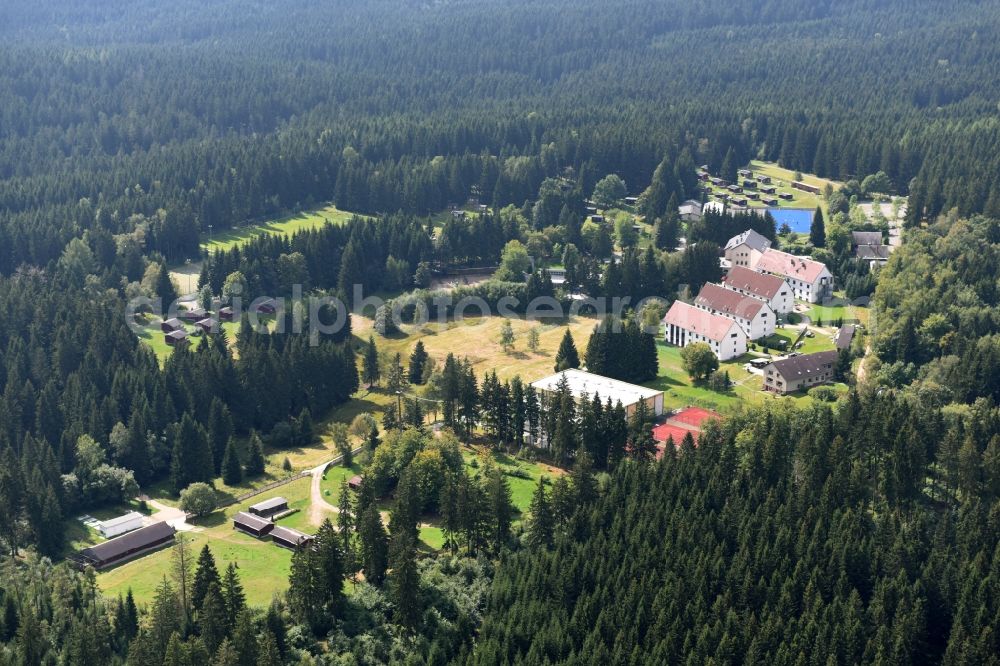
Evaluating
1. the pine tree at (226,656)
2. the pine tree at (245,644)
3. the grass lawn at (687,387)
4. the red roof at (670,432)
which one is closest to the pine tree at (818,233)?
the grass lawn at (687,387)

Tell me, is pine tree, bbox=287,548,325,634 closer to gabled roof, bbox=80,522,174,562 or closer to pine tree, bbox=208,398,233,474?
gabled roof, bbox=80,522,174,562

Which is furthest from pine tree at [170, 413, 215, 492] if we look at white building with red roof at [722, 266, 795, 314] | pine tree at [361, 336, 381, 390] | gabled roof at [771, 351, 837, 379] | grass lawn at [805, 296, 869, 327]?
grass lawn at [805, 296, 869, 327]

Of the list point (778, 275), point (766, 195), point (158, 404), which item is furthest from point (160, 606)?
point (766, 195)

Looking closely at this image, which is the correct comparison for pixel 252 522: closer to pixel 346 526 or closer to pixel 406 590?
pixel 346 526

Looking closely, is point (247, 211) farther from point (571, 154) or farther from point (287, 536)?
point (287, 536)

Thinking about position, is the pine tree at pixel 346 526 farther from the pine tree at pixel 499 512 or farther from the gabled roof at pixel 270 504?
the pine tree at pixel 499 512

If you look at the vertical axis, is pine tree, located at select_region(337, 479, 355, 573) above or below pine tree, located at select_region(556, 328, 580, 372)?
above
